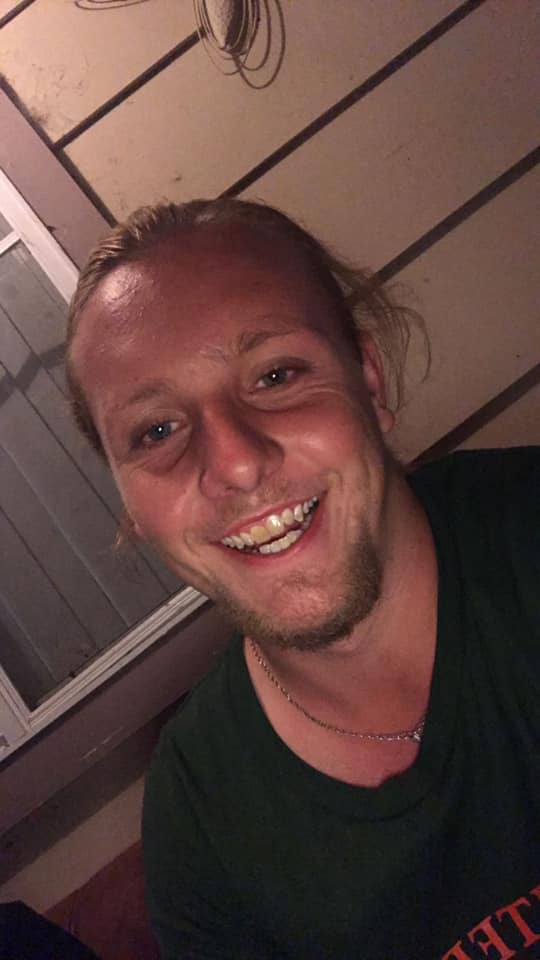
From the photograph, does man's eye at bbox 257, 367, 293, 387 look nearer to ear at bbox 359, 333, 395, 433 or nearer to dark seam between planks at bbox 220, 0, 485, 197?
ear at bbox 359, 333, 395, 433

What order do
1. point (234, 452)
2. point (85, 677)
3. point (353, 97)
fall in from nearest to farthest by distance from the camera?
1. point (234, 452)
2. point (353, 97)
3. point (85, 677)

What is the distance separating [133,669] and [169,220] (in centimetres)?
102

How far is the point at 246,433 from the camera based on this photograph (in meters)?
0.87

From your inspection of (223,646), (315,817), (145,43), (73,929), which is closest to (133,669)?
(223,646)

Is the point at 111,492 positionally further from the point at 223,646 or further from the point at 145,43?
the point at 145,43

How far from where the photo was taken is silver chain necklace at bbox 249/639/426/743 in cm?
96

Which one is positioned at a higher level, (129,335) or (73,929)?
(129,335)

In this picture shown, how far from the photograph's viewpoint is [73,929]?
5.44 feet

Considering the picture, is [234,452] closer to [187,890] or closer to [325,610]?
[325,610]

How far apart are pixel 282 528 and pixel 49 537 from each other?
0.98 meters

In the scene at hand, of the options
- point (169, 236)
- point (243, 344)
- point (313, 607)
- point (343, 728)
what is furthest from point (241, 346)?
point (343, 728)

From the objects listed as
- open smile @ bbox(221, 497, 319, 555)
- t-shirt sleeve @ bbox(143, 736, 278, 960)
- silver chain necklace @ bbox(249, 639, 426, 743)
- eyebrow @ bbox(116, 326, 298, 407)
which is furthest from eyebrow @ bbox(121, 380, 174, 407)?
t-shirt sleeve @ bbox(143, 736, 278, 960)

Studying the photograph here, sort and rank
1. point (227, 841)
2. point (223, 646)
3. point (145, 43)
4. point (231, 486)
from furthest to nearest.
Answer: point (223, 646)
point (145, 43)
point (227, 841)
point (231, 486)

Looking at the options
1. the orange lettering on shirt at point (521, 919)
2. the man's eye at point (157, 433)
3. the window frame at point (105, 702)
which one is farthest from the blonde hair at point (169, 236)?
the orange lettering on shirt at point (521, 919)
